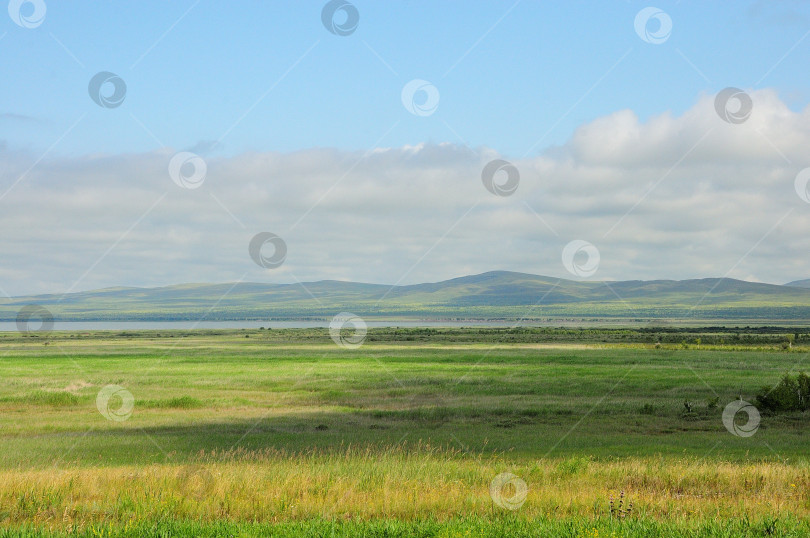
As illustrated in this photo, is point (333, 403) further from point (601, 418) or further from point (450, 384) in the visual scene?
point (601, 418)

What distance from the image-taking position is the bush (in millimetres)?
33562

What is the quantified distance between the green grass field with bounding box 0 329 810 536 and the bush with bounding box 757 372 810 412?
1303 mm

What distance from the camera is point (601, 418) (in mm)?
31469

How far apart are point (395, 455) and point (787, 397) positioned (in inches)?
894

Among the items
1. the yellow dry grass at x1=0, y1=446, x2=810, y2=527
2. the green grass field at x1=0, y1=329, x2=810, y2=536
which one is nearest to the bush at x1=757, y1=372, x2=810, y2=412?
the green grass field at x1=0, y1=329, x2=810, y2=536

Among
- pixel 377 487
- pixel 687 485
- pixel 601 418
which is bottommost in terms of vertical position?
pixel 687 485

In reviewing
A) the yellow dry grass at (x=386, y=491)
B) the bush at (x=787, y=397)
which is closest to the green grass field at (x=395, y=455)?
the yellow dry grass at (x=386, y=491)

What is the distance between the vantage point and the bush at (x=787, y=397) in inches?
1321

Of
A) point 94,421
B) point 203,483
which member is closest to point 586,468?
point 203,483

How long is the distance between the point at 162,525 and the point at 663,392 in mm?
36906

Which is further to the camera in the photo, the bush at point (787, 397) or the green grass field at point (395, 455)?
the bush at point (787, 397)

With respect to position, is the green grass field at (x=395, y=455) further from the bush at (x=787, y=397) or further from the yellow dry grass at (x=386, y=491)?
the bush at (x=787, y=397)

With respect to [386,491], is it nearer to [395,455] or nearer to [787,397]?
[395,455]

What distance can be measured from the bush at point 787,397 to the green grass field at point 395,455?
4.27 feet
